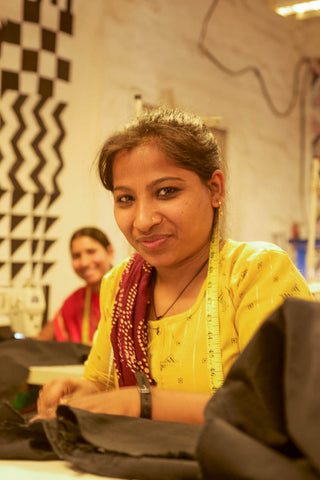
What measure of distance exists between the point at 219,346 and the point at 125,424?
337mm

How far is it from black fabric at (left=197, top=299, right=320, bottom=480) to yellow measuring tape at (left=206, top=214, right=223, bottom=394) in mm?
495

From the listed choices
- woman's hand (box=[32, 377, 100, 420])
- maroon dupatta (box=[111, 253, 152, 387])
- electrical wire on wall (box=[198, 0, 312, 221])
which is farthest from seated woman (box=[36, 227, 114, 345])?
electrical wire on wall (box=[198, 0, 312, 221])

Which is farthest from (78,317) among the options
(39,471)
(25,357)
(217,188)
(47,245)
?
(39,471)

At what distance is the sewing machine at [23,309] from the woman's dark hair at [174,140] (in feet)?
5.96

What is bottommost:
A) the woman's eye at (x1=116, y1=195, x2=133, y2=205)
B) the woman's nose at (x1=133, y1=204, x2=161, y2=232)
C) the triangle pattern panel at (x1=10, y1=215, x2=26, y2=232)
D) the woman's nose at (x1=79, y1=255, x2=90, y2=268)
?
the woman's nose at (x1=79, y1=255, x2=90, y2=268)

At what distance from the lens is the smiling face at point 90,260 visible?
3162 millimetres

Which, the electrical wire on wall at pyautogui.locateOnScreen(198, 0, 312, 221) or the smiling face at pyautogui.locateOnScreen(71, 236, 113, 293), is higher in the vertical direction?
the electrical wire on wall at pyautogui.locateOnScreen(198, 0, 312, 221)

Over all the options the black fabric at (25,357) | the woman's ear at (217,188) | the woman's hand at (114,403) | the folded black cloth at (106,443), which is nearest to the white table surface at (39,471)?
the folded black cloth at (106,443)

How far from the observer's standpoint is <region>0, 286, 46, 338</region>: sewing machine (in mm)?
2957

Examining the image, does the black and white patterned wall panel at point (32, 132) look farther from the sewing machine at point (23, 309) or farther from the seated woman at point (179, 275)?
the seated woman at point (179, 275)

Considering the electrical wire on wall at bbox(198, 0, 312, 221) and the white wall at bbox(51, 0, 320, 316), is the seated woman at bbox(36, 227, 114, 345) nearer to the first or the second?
the white wall at bbox(51, 0, 320, 316)

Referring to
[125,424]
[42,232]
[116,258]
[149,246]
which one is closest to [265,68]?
[116,258]

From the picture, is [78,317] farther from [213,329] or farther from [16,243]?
[213,329]

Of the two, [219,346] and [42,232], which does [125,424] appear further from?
[42,232]
